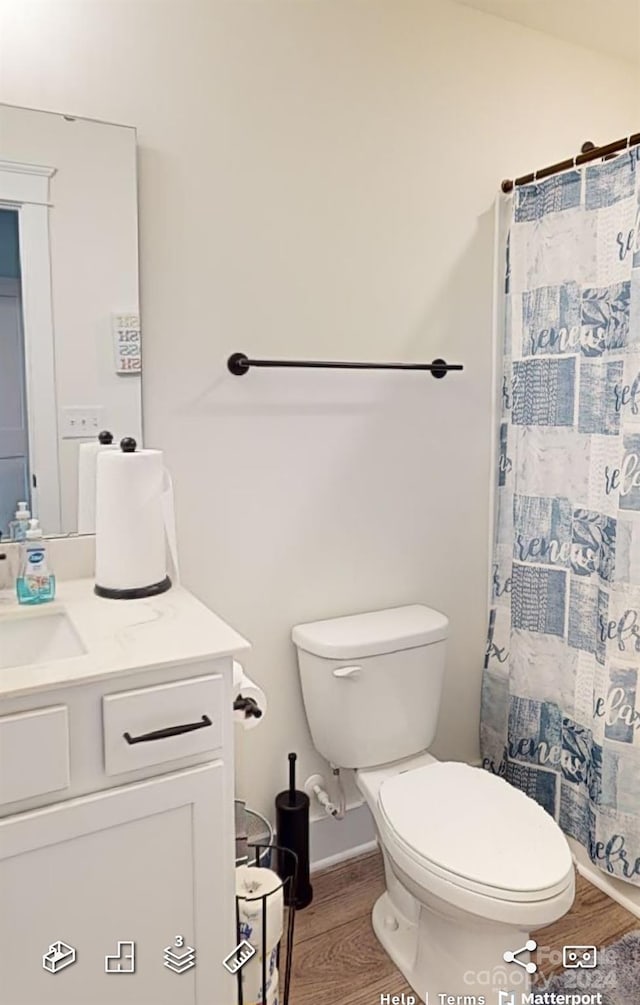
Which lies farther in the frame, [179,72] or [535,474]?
[535,474]

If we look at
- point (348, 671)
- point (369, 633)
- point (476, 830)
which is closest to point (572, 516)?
point (369, 633)

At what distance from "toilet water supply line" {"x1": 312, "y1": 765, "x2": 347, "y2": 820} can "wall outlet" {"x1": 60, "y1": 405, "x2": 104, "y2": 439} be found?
1090 millimetres

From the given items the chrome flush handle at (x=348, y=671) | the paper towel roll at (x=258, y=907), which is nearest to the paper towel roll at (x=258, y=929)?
the paper towel roll at (x=258, y=907)

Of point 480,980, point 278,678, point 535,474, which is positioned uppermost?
point 535,474

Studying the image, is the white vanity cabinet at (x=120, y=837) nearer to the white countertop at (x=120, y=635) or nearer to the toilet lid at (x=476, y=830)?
the white countertop at (x=120, y=635)

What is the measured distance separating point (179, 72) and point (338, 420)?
90 centimetres

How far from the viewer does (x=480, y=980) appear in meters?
1.52

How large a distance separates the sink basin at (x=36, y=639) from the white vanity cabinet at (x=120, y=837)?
278 millimetres

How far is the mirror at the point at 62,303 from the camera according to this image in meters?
1.52

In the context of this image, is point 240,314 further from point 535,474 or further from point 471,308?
point 535,474

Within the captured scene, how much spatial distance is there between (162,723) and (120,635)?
181 mm

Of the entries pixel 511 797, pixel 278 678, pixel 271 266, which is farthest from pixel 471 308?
pixel 511 797

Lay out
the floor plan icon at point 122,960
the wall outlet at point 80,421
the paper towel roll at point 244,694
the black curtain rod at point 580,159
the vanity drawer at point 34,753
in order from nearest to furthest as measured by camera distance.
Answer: the vanity drawer at point 34,753 < the floor plan icon at point 122,960 < the paper towel roll at point 244,694 < the wall outlet at point 80,421 < the black curtain rod at point 580,159

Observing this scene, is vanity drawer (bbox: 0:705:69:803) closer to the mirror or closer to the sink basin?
the sink basin
